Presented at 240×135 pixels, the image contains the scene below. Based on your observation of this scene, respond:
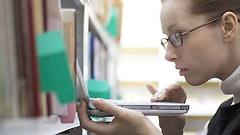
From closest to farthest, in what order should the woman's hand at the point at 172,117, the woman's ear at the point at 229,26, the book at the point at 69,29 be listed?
the book at the point at 69,29 < the woman's ear at the point at 229,26 < the woman's hand at the point at 172,117

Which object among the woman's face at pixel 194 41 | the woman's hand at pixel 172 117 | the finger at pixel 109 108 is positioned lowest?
the woman's hand at pixel 172 117

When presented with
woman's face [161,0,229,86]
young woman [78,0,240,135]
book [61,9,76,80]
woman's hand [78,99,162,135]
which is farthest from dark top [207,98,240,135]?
book [61,9,76,80]

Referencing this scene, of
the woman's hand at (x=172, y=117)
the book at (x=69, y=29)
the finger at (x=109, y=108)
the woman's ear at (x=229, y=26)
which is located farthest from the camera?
the woman's hand at (x=172, y=117)

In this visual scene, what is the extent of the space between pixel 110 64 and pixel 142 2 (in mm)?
785

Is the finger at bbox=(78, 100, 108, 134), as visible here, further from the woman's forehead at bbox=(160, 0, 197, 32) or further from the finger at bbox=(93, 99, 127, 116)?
the woman's forehead at bbox=(160, 0, 197, 32)

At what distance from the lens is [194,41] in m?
0.80

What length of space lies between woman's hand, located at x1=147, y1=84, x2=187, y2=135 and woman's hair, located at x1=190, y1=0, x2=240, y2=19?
0.76 feet

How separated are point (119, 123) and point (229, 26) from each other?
14.0 inches

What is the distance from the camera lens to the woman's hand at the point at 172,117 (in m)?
0.92

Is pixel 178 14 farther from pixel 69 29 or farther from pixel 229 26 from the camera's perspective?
pixel 69 29

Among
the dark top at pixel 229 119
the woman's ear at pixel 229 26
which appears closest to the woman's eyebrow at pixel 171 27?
the woman's ear at pixel 229 26

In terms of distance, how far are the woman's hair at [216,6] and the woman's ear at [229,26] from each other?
0.05 ft

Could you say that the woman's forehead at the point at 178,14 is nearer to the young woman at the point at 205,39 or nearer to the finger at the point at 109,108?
the young woman at the point at 205,39

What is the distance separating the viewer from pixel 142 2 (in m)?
2.87
